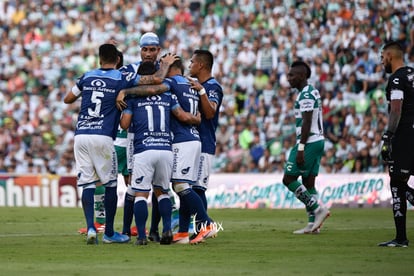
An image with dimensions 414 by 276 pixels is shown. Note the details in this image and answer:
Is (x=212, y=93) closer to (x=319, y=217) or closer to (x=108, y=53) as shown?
(x=108, y=53)

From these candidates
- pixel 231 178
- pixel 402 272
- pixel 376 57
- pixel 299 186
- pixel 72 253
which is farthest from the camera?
pixel 376 57

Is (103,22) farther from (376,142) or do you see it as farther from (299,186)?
(299,186)

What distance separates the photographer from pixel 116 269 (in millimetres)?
10234

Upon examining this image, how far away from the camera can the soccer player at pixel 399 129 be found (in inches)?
494

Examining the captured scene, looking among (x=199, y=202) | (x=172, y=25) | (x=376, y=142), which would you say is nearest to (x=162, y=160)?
(x=199, y=202)

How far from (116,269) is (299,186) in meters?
5.74

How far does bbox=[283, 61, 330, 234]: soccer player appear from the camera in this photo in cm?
1531

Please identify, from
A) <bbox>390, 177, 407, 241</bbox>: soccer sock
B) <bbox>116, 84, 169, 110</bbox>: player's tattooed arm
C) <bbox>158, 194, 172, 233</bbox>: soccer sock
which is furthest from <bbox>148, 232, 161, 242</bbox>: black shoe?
<bbox>390, 177, 407, 241</bbox>: soccer sock

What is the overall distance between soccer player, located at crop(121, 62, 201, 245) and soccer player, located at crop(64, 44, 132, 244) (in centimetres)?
34

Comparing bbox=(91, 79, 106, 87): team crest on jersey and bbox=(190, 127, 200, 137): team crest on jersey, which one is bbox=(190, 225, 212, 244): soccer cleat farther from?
bbox=(91, 79, 106, 87): team crest on jersey

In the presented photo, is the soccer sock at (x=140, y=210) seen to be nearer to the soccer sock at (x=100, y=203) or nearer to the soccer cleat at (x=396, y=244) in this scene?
the soccer sock at (x=100, y=203)

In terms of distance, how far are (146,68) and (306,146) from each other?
3259 millimetres

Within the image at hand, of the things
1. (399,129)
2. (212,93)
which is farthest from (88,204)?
(399,129)

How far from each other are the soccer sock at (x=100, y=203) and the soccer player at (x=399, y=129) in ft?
14.1
